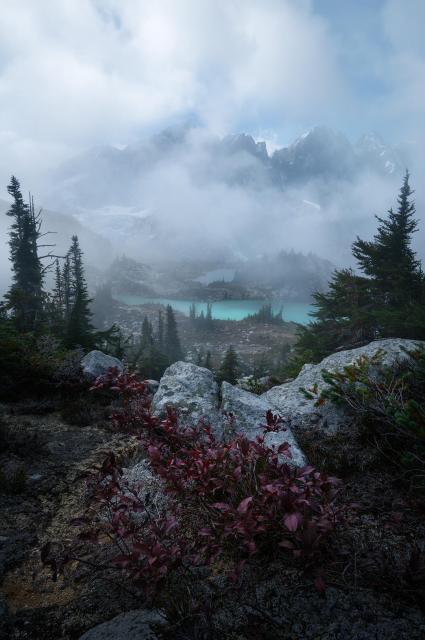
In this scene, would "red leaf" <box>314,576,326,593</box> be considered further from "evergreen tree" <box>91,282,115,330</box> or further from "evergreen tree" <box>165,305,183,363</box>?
"evergreen tree" <box>91,282,115,330</box>

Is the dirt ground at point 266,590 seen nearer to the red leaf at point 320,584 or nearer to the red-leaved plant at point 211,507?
the red leaf at point 320,584

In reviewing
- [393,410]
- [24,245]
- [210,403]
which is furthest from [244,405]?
[24,245]

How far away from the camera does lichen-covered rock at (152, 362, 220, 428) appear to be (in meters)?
5.57

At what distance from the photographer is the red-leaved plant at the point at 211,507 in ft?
7.36

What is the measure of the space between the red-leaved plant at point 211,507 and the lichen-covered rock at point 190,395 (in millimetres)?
1847

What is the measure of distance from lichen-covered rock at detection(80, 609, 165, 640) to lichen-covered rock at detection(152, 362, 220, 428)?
119 inches

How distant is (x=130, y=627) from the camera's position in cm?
223

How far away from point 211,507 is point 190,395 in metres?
3.19

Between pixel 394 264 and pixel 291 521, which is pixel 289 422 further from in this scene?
pixel 394 264

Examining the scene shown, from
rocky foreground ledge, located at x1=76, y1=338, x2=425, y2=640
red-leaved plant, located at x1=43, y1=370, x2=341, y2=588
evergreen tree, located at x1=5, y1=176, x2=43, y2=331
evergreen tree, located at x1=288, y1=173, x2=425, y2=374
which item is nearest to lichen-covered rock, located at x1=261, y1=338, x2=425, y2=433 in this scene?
rocky foreground ledge, located at x1=76, y1=338, x2=425, y2=640

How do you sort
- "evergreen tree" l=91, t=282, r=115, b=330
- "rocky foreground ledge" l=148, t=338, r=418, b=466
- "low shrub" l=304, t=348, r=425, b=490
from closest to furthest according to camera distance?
"low shrub" l=304, t=348, r=425, b=490, "rocky foreground ledge" l=148, t=338, r=418, b=466, "evergreen tree" l=91, t=282, r=115, b=330

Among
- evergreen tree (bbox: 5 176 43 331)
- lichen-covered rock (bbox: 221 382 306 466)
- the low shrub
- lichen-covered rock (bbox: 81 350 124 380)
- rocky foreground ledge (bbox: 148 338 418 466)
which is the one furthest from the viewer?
evergreen tree (bbox: 5 176 43 331)

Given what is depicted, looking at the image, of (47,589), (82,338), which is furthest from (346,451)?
(82,338)

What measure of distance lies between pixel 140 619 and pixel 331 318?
14.8m
